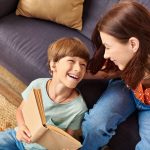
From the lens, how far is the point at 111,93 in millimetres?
1459

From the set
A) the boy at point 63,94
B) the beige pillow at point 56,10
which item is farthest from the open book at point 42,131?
the beige pillow at point 56,10

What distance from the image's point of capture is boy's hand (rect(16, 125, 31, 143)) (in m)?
1.27

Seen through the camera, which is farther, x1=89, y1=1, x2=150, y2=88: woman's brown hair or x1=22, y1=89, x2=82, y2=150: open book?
x1=89, y1=1, x2=150, y2=88: woman's brown hair

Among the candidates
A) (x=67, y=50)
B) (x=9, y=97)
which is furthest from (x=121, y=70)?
(x=9, y=97)

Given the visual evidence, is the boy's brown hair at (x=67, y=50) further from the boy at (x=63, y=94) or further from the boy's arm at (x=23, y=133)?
the boy's arm at (x=23, y=133)

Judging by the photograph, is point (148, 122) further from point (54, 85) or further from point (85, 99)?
point (54, 85)

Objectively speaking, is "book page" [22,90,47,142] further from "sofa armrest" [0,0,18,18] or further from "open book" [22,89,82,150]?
"sofa armrest" [0,0,18,18]

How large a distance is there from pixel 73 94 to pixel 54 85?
9cm

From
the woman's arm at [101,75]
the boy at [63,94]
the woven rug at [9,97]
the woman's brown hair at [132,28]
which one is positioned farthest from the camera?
the woven rug at [9,97]

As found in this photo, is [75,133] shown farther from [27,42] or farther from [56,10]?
[56,10]

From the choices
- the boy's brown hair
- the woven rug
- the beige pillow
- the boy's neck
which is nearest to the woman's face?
the boy's brown hair

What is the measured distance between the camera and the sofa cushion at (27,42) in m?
1.61

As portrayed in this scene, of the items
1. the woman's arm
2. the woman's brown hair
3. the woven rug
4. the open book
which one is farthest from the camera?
the woven rug

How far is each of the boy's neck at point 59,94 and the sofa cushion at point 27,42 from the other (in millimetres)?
164
